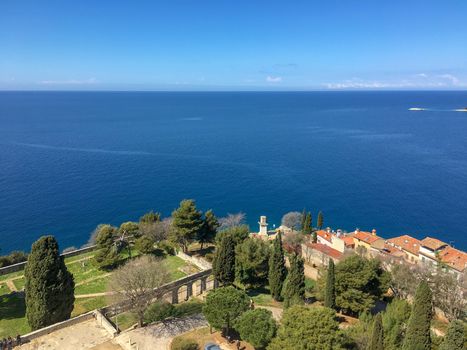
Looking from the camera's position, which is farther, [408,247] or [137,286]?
[408,247]

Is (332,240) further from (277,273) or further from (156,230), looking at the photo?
(156,230)

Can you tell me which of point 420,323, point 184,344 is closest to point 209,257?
point 184,344

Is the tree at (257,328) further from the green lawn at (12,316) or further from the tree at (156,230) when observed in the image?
the tree at (156,230)

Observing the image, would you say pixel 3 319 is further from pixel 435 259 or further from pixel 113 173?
pixel 113 173

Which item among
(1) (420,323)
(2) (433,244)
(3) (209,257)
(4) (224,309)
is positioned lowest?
(3) (209,257)

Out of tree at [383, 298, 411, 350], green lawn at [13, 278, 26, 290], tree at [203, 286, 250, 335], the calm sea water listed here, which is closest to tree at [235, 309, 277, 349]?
tree at [203, 286, 250, 335]

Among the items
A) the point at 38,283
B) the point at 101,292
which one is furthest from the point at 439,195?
the point at 38,283

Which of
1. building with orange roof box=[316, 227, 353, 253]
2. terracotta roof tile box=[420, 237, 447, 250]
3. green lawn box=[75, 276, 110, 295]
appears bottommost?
building with orange roof box=[316, 227, 353, 253]

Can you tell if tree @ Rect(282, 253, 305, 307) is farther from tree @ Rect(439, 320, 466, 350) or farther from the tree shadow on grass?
the tree shadow on grass
